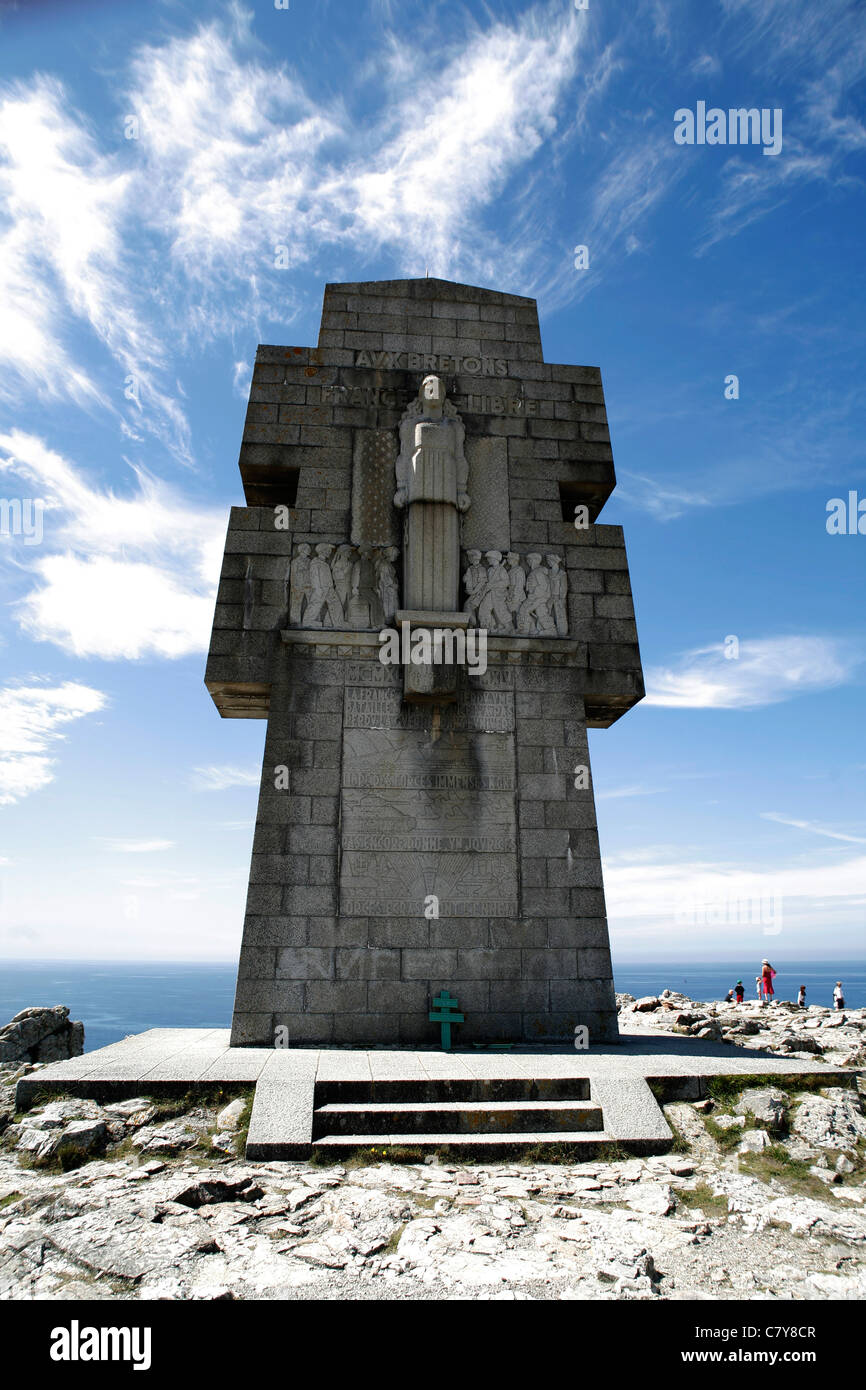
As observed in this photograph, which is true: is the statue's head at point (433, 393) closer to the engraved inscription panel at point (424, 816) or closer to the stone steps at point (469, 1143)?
the engraved inscription panel at point (424, 816)

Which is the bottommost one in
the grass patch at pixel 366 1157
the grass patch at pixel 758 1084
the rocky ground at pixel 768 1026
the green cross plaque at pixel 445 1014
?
the grass patch at pixel 366 1157

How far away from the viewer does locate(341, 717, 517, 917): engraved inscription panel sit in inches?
407

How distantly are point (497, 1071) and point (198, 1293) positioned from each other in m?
3.85

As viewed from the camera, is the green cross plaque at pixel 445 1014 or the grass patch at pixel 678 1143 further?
the green cross plaque at pixel 445 1014

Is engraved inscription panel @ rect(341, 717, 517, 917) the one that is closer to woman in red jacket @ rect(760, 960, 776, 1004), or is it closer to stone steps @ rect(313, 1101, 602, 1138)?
stone steps @ rect(313, 1101, 602, 1138)

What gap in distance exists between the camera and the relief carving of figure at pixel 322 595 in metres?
11.3

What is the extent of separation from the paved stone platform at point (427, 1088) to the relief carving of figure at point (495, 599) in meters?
5.61

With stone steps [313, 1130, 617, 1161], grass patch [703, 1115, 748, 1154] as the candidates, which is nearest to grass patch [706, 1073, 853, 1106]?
grass patch [703, 1115, 748, 1154]

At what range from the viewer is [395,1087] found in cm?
712

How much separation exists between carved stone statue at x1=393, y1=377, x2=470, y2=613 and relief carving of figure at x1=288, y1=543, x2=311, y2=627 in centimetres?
136

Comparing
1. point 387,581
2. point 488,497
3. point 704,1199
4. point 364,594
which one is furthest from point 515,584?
point 704,1199

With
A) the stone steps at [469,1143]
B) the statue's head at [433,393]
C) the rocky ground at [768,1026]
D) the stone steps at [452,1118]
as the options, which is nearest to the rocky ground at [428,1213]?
the stone steps at [469,1143]

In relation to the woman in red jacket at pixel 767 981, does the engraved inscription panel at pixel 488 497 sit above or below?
above

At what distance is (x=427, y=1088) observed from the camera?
7.17 metres
